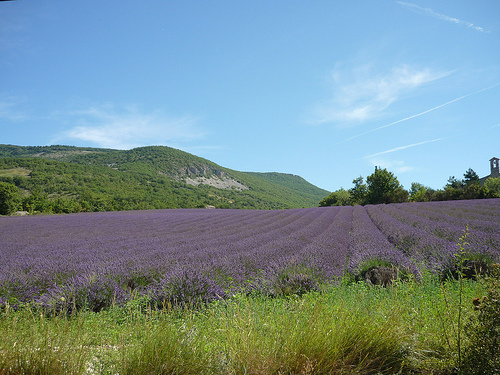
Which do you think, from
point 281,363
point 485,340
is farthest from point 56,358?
point 485,340

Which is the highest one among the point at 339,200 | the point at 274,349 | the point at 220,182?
the point at 220,182

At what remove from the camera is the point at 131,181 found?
66938 mm

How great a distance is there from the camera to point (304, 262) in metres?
4.04

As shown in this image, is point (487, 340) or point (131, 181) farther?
point (131, 181)

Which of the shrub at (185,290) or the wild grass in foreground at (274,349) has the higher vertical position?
the wild grass in foreground at (274,349)

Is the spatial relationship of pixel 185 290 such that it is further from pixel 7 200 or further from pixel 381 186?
pixel 381 186

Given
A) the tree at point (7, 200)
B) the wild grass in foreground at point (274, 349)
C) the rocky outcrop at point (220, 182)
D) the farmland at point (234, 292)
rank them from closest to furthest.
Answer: the wild grass in foreground at point (274, 349) < the farmland at point (234, 292) < the tree at point (7, 200) < the rocky outcrop at point (220, 182)

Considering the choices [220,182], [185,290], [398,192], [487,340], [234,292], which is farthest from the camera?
[220,182]

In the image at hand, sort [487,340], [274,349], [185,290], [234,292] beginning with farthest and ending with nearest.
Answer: [234,292] < [185,290] < [274,349] < [487,340]

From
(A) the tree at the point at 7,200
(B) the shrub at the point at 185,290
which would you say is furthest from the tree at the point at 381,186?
(A) the tree at the point at 7,200

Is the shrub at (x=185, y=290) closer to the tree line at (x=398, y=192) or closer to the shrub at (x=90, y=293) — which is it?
the shrub at (x=90, y=293)

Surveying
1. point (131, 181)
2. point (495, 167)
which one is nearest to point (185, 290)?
point (495, 167)

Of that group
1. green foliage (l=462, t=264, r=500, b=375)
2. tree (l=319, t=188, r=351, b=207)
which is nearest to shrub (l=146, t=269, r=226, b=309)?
green foliage (l=462, t=264, r=500, b=375)

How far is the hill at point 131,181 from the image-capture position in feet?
133
